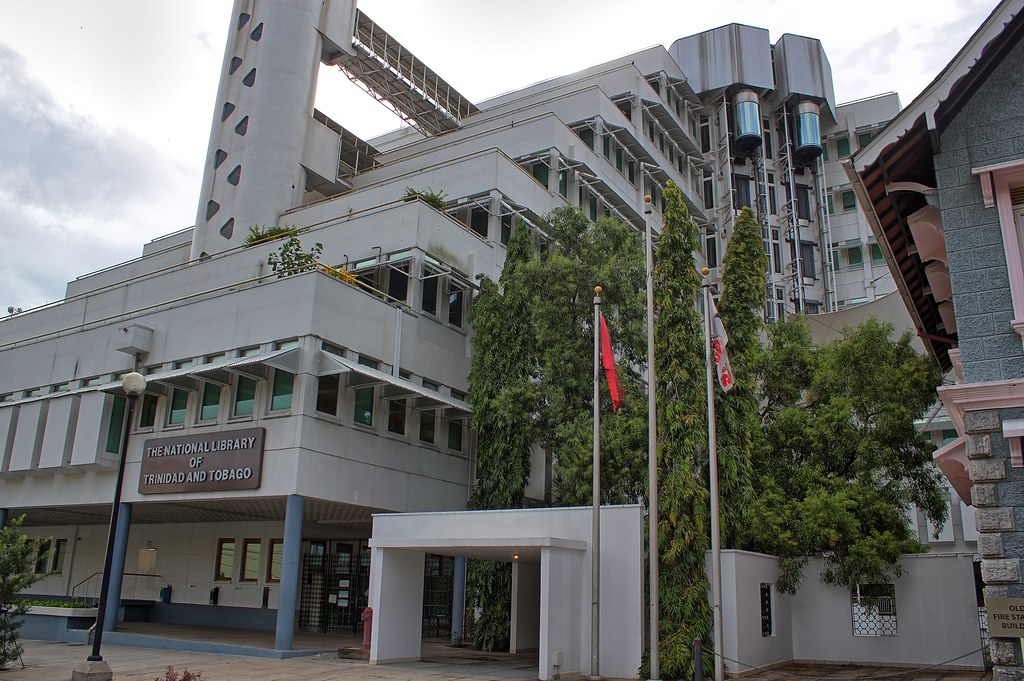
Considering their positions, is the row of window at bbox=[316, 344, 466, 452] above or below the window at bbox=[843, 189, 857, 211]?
below

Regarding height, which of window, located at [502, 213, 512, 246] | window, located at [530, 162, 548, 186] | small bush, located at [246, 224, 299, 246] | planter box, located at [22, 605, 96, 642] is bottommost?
planter box, located at [22, 605, 96, 642]

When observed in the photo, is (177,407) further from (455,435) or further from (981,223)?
(981,223)

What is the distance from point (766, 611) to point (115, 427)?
21.2 metres

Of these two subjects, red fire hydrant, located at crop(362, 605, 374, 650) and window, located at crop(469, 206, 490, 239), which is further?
window, located at crop(469, 206, 490, 239)

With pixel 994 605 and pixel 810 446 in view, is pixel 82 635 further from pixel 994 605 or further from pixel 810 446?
pixel 994 605

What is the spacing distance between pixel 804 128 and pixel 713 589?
46.9 m

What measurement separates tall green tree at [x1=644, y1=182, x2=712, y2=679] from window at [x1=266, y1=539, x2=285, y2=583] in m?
17.0

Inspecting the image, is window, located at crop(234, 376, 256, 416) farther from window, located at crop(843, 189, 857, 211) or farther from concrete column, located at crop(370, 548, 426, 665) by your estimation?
window, located at crop(843, 189, 857, 211)

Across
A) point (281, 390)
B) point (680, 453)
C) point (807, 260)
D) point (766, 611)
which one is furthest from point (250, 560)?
point (807, 260)

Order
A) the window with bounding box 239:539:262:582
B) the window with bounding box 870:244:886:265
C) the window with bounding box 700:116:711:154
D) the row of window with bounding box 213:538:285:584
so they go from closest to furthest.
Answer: the row of window with bounding box 213:538:285:584 → the window with bounding box 239:539:262:582 → the window with bounding box 870:244:886:265 → the window with bounding box 700:116:711:154

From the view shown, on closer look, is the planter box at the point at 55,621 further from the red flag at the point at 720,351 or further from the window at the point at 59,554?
the red flag at the point at 720,351

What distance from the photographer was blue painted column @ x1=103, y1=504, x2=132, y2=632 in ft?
86.9

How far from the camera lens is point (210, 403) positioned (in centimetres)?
2702

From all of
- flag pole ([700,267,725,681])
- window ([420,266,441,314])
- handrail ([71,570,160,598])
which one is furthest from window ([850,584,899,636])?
handrail ([71,570,160,598])
